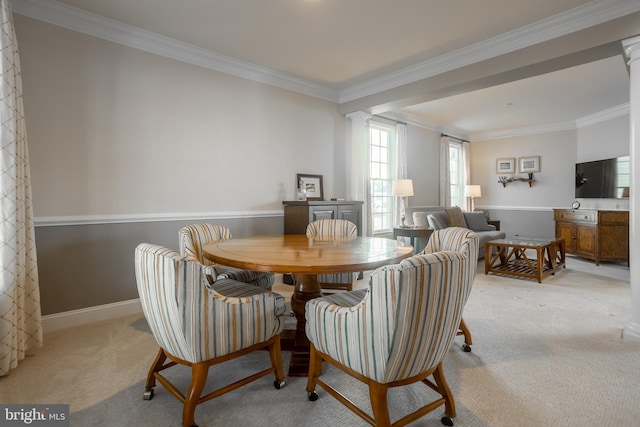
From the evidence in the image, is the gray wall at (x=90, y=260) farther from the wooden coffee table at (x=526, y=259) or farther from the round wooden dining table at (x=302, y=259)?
the wooden coffee table at (x=526, y=259)

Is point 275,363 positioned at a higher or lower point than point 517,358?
higher

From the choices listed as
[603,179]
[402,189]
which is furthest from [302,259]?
[603,179]

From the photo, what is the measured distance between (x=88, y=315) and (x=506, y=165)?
791 centimetres

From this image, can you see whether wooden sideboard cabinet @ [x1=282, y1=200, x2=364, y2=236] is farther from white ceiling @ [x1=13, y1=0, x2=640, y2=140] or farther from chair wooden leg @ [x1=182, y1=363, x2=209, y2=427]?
chair wooden leg @ [x1=182, y1=363, x2=209, y2=427]

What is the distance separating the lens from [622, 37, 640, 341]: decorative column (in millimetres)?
2443

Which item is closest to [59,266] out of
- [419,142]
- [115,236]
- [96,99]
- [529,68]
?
[115,236]

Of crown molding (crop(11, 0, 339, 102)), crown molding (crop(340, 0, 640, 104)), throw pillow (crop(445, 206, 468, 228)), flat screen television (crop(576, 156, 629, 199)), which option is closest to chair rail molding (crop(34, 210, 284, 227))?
crown molding (crop(11, 0, 339, 102))

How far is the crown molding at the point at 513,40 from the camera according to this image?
2566mm

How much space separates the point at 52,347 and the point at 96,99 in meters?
2.03

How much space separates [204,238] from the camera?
2.79m

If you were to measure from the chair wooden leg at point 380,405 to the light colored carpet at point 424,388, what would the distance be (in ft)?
1.02

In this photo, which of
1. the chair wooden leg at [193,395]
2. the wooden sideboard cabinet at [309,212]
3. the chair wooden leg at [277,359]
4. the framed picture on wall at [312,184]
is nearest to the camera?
the chair wooden leg at [193,395]

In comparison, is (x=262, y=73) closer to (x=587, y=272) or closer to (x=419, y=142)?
(x=419, y=142)

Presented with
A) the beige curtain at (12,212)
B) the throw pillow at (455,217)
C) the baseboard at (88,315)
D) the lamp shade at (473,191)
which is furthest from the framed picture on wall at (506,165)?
the beige curtain at (12,212)
